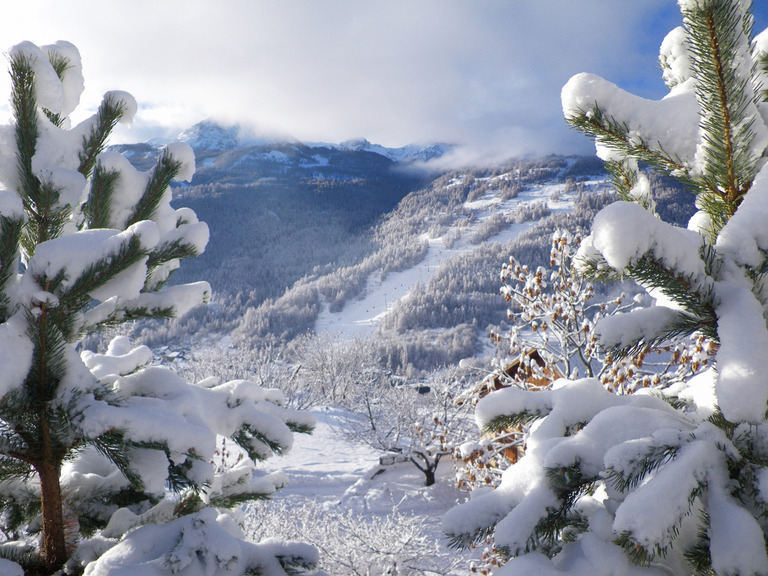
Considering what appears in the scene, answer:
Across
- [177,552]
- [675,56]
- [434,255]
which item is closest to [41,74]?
[177,552]

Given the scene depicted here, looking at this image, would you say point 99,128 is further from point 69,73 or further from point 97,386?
point 97,386

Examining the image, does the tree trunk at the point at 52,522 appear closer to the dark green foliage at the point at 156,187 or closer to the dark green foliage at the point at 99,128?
the dark green foliage at the point at 156,187

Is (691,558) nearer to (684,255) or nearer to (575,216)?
(684,255)

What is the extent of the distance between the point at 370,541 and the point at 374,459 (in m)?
12.8

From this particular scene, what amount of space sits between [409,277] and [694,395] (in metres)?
121

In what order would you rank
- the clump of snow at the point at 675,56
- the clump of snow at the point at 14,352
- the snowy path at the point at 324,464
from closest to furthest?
the clump of snow at the point at 14,352 → the clump of snow at the point at 675,56 → the snowy path at the point at 324,464

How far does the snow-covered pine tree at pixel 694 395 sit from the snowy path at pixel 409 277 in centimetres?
6668

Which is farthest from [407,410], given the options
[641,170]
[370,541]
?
[641,170]

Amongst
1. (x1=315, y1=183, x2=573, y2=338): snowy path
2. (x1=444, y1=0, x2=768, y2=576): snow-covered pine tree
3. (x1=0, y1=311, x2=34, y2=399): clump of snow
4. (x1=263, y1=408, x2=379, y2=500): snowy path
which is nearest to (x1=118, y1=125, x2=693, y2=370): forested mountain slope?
(x1=315, y1=183, x2=573, y2=338): snowy path

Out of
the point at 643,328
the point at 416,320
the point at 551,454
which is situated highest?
the point at 643,328

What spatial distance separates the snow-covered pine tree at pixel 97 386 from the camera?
1.49 metres

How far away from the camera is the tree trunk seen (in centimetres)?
178

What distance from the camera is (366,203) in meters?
200

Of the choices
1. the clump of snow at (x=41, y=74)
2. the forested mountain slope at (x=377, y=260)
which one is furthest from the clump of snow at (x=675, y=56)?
the forested mountain slope at (x=377, y=260)
